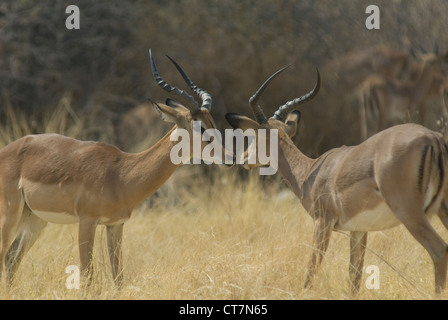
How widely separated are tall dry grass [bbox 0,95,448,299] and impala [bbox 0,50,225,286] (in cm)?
30

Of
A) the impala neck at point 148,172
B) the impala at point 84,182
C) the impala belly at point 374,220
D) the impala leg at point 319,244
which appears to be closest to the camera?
the impala belly at point 374,220

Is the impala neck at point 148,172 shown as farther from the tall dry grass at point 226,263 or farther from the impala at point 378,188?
the impala at point 378,188

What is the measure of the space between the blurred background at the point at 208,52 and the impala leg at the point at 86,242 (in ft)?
20.1

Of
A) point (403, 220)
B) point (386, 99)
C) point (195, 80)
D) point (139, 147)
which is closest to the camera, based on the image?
point (403, 220)

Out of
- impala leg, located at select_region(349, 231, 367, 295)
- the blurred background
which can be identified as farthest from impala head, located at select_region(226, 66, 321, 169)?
the blurred background

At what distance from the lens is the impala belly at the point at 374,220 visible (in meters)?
4.88

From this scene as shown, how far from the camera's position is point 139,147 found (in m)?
10.1

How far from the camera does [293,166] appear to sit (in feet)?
19.1

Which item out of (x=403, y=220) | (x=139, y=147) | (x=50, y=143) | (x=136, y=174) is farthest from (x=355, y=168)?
(x=139, y=147)

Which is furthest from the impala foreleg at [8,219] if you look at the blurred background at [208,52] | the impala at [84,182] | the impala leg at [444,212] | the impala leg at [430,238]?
the blurred background at [208,52]

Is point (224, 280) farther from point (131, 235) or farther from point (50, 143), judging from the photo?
point (131, 235)

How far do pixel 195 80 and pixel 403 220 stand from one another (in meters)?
7.96

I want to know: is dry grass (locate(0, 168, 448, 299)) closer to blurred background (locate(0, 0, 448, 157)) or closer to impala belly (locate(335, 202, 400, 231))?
impala belly (locate(335, 202, 400, 231))

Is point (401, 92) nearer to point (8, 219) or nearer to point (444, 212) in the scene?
point (444, 212)
